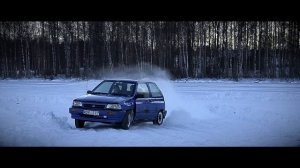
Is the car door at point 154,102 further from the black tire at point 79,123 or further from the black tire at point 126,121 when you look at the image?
the black tire at point 79,123

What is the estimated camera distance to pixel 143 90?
1239 centimetres

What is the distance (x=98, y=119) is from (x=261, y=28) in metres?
28.0

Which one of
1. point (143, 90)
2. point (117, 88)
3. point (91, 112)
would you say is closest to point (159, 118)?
point (143, 90)

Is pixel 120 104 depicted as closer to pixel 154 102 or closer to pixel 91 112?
pixel 91 112

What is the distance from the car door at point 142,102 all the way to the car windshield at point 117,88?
250mm

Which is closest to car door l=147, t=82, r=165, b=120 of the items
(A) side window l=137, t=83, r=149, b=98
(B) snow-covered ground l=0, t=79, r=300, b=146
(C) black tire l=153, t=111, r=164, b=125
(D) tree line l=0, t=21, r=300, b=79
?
(C) black tire l=153, t=111, r=164, b=125

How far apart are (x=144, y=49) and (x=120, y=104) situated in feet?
86.2

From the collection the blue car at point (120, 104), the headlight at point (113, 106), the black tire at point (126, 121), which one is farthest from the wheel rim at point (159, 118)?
the headlight at point (113, 106)

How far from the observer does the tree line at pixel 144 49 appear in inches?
1391

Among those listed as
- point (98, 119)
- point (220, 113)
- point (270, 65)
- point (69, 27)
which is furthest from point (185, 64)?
point (98, 119)

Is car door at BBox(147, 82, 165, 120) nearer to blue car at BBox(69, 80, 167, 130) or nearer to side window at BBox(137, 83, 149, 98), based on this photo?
blue car at BBox(69, 80, 167, 130)

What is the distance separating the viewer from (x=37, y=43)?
38.2m

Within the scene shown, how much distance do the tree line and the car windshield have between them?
2271cm
